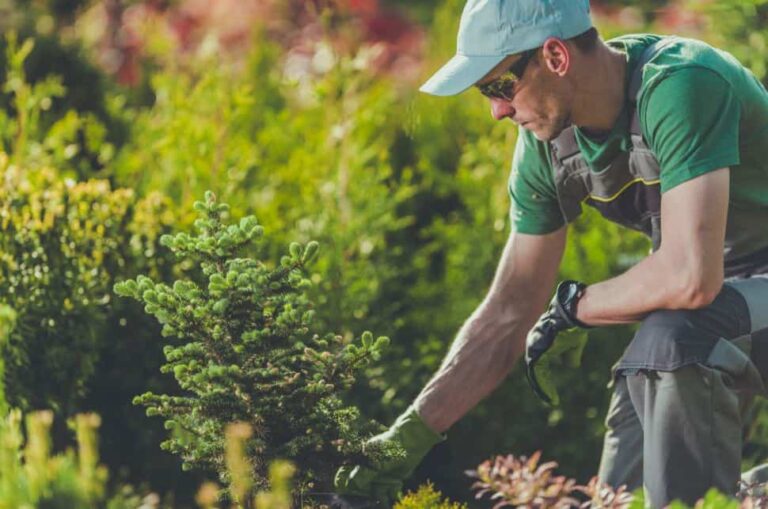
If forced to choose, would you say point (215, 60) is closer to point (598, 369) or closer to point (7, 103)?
point (7, 103)

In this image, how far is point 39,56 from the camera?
21.9ft

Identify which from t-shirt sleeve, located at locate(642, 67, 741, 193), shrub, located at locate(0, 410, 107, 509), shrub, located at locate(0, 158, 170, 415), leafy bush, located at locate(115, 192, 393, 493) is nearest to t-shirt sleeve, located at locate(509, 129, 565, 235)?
t-shirt sleeve, located at locate(642, 67, 741, 193)

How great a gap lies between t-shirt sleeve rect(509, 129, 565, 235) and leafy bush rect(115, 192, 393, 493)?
36.0 inches

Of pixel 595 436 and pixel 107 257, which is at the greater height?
pixel 107 257

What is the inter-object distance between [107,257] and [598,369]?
1890mm

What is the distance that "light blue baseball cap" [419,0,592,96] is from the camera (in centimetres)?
317

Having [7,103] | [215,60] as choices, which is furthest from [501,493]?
[7,103]

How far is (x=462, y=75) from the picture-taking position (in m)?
3.19

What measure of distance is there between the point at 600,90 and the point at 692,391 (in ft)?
2.71

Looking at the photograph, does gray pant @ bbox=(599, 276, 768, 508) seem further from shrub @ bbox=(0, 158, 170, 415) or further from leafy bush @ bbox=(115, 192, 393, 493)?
shrub @ bbox=(0, 158, 170, 415)

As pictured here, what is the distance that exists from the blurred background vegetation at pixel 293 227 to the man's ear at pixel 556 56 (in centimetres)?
81

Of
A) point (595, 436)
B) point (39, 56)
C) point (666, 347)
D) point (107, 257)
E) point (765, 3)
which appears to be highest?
point (39, 56)

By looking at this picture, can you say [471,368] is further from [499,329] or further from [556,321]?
[556,321]

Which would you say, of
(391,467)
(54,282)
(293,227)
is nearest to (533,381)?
(391,467)
